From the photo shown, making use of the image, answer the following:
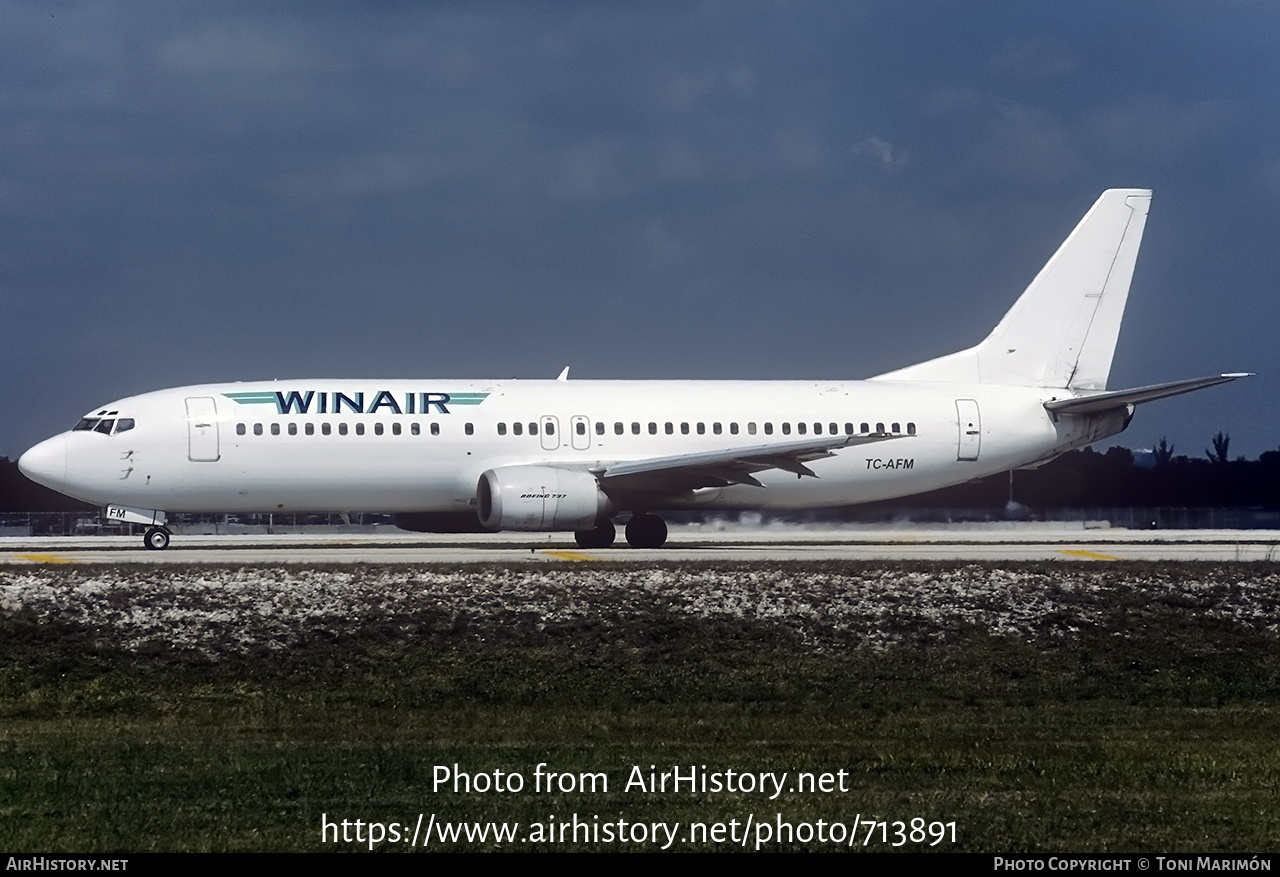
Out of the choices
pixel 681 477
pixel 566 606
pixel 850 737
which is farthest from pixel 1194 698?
pixel 681 477

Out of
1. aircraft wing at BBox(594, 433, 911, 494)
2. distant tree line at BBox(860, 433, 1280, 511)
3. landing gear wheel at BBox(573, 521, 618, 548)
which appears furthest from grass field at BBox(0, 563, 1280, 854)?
distant tree line at BBox(860, 433, 1280, 511)

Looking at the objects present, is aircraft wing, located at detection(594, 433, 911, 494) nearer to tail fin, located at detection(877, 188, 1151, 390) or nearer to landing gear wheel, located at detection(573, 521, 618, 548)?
landing gear wheel, located at detection(573, 521, 618, 548)

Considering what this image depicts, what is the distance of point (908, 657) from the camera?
74.4 feet

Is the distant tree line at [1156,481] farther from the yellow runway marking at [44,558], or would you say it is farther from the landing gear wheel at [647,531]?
the yellow runway marking at [44,558]

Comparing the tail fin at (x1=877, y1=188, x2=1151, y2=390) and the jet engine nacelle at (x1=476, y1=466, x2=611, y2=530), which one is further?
the tail fin at (x1=877, y1=188, x2=1151, y2=390)

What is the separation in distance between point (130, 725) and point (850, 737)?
7837 mm

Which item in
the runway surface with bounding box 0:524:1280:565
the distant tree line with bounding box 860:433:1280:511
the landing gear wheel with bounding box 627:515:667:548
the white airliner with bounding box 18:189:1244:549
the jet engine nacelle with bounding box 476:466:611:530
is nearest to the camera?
the runway surface with bounding box 0:524:1280:565

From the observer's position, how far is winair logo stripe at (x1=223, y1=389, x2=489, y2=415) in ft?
124

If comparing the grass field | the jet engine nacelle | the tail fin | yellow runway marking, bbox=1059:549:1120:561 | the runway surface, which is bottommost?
the grass field

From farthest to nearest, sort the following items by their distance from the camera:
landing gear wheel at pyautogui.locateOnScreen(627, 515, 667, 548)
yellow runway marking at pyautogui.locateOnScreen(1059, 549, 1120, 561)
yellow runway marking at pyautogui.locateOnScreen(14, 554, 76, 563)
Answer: landing gear wheel at pyautogui.locateOnScreen(627, 515, 667, 548) < yellow runway marking at pyautogui.locateOnScreen(1059, 549, 1120, 561) < yellow runway marking at pyautogui.locateOnScreen(14, 554, 76, 563)

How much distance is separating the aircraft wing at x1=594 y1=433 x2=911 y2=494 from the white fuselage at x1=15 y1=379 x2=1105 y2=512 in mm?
651

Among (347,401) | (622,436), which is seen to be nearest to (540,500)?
(622,436)

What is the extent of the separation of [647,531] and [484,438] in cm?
455

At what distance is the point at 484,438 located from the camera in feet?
126
